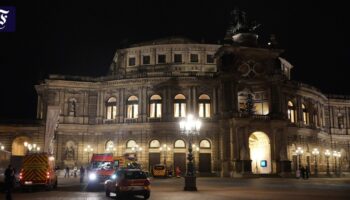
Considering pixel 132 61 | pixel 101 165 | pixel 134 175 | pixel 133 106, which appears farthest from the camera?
pixel 132 61

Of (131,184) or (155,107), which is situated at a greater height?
(155,107)

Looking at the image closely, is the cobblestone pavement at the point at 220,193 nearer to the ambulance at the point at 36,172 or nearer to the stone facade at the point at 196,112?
the ambulance at the point at 36,172

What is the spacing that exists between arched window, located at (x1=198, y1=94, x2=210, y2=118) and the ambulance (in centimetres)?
3360

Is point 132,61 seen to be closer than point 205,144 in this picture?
No

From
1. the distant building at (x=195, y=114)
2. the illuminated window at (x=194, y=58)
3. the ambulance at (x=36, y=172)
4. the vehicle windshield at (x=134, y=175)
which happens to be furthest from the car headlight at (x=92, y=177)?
the illuminated window at (x=194, y=58)

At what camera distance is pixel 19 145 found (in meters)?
66.9

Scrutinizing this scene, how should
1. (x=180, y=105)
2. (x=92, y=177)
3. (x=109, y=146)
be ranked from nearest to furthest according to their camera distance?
(x=92, y=177)
(x=180, y=105)
(x=109, y=146)

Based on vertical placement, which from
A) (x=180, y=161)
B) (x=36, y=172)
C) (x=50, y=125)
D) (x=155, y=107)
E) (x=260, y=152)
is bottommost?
(x=36, y=172)

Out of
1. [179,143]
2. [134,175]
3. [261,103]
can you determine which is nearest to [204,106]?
[179,143]

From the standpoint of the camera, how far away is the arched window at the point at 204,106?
61.4m

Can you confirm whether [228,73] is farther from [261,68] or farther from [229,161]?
[229,161]

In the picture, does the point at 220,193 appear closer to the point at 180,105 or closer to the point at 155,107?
the point at 180,105

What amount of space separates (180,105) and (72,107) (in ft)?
55.9

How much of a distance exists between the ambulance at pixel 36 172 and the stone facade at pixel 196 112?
30.2 meters
